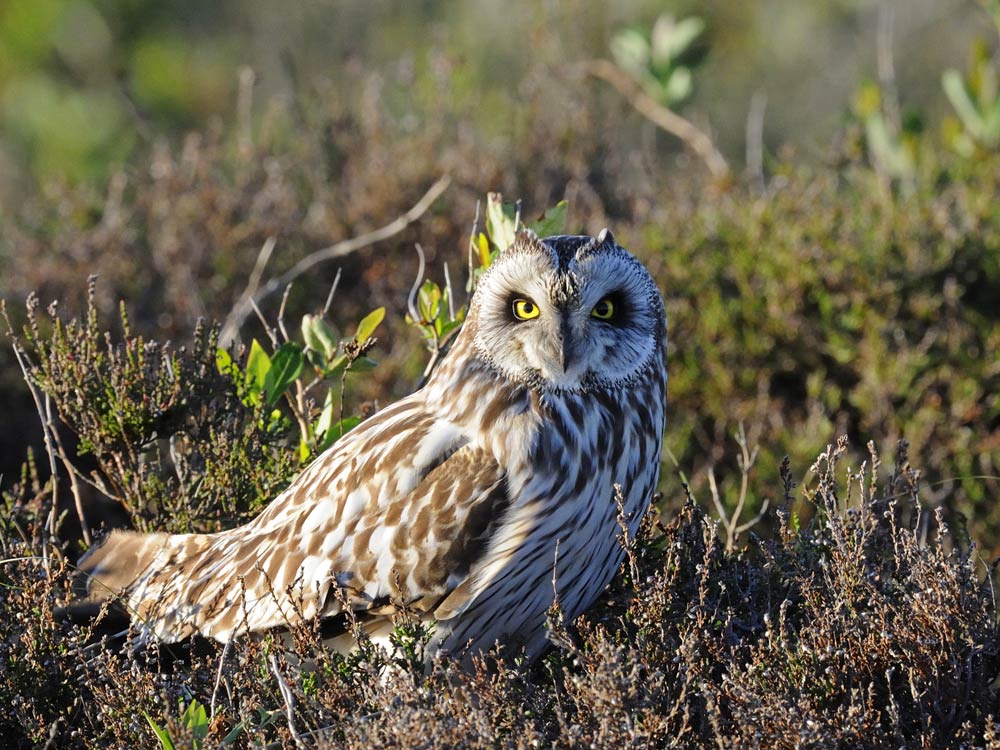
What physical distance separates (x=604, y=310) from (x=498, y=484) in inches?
20.0

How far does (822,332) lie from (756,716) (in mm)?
2984

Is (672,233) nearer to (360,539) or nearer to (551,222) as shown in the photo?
(551,222)

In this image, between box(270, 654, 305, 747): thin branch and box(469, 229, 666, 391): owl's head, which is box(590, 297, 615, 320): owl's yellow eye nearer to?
box(469, 229, 666, 391): owl's head

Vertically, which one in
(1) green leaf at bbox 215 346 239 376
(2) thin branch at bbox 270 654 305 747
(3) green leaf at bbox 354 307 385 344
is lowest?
(2) thin branch at bbox 270 654 305 747

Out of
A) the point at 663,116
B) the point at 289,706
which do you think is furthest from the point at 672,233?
the point at 289,706

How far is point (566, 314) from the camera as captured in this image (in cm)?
293

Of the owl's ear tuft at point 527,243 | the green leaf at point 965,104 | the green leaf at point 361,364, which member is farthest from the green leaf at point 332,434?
the green leaf at point 965,104

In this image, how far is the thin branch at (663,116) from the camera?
6.58 m

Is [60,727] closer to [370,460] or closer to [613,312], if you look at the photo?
[370,460]

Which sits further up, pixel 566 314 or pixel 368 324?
pixel 566 314

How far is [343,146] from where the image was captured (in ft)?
21.7

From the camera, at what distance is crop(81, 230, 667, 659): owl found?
2.93m

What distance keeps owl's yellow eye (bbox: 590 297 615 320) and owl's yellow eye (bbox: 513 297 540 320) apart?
14cm

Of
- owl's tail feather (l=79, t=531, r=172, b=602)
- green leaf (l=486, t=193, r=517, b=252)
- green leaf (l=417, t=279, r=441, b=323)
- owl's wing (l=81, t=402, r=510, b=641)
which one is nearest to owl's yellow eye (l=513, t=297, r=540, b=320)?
owl's wing (l=81, t=402, r=510, b=641)
